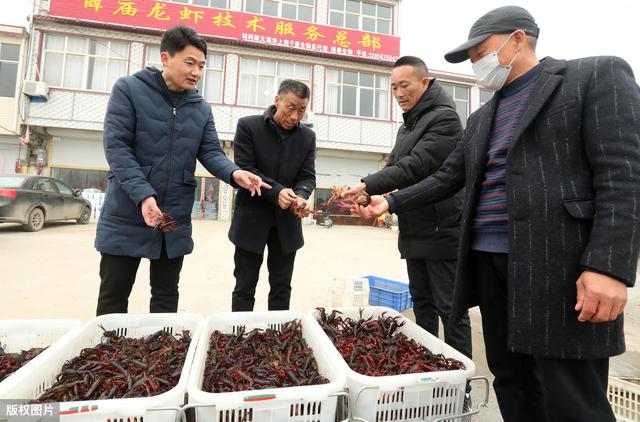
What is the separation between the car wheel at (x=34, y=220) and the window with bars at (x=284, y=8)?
13.1 metres

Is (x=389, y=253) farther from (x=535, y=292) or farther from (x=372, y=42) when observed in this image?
(x=372, y=42)

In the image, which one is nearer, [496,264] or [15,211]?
[496,264]

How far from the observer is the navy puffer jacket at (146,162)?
2.25m

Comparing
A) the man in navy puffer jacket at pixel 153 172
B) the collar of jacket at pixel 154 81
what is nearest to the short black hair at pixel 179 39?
the man in navy puffer jacket at pixel 153 172

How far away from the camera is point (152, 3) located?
15.7m

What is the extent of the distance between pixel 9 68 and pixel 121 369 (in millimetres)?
19980

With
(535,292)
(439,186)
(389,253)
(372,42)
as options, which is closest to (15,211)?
(389,253)

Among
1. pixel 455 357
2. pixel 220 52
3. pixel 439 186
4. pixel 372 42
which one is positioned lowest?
pixel 455 357

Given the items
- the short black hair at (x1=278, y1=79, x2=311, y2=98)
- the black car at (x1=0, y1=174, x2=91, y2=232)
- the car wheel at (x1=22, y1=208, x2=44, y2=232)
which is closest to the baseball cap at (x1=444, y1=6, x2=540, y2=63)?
the short black hair at (x1=278, y1=79, x2=311, y2=98)

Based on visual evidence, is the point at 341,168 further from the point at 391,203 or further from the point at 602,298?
the point at 602,298

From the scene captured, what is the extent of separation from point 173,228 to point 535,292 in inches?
85.3

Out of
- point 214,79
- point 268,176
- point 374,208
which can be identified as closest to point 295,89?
point 268,176

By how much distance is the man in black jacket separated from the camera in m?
2.45

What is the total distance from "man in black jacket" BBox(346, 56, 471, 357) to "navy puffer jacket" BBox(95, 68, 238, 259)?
4.15 ft
